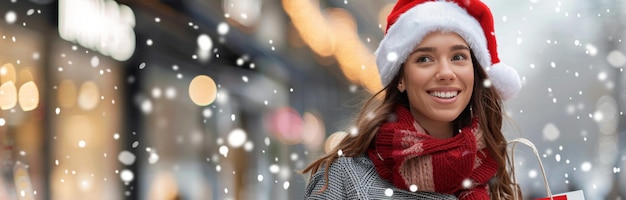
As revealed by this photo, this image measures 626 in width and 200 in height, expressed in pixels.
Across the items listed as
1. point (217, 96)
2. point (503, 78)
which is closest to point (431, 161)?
point (503, 78)

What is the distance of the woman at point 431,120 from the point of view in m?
2.06

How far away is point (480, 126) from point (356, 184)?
1.26ft

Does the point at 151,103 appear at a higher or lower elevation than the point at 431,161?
higher

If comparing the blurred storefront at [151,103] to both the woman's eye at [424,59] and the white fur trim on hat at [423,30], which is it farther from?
the woman's eye at [424,59]

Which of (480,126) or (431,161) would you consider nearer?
(431,161)

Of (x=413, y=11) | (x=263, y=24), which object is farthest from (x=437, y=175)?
(x=263, y=24)

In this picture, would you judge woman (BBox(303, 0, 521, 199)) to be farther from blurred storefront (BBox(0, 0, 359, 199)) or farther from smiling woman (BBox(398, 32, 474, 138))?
blurred storefront (BBox(0, 0, 359, 199))

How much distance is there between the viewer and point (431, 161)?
2.04m

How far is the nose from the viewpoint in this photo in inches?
81.4

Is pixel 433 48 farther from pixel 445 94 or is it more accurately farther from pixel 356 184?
pixel 356 184

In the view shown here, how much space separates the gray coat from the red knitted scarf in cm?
2

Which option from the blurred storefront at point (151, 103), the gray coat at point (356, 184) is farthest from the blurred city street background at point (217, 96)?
the gray coat at point (356, 184)

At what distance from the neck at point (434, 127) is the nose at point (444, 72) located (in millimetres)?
156

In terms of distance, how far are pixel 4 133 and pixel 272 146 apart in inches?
107
